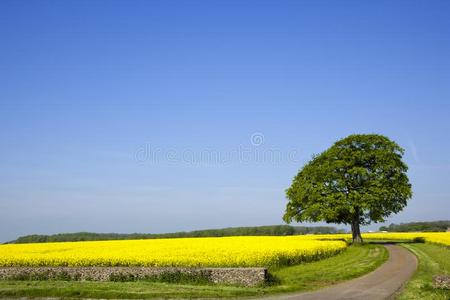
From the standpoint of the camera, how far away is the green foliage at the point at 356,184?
5409 centimetres

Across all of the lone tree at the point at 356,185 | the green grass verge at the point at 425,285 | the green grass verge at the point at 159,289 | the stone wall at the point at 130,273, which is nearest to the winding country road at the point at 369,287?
the green grass verge at the point at 425,285

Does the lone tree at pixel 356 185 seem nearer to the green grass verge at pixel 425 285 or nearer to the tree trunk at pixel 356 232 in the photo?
the tree trunk at pixel 356 232

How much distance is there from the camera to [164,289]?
20.5 m

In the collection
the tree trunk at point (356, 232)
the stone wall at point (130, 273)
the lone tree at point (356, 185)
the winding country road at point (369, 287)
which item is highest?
the lone tree at point (356, 185)

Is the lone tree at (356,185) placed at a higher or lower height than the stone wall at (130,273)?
higher

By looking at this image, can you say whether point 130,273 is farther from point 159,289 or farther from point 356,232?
point 356,232

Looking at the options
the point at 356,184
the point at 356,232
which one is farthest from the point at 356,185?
the point at 356,232

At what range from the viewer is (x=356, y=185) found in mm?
55656

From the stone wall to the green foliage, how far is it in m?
32.9

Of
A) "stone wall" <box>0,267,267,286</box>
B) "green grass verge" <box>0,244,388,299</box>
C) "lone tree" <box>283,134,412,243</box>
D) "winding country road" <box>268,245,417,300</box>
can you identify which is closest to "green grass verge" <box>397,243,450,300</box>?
"winding country road" <box>268,245,417,300</box>

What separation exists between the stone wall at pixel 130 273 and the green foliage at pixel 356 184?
32.9 metres

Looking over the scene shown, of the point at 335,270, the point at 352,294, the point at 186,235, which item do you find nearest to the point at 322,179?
the point at 335,270

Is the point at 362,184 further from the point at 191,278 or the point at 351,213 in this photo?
the point at 191,278

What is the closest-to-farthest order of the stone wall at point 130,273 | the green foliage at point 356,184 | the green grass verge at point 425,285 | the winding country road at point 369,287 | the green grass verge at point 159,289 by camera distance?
1. the green grass verge at point 425,285
2. the winding country road at point 369,287
3. the green grass verge at point 159,289
4. the stone wall at point 130,273
5. the green foliage at point 356,184
